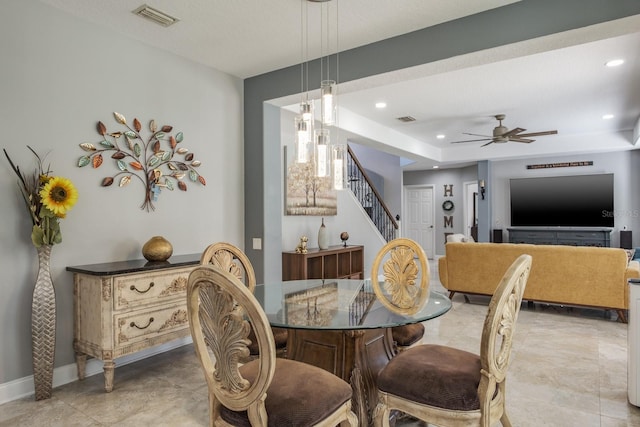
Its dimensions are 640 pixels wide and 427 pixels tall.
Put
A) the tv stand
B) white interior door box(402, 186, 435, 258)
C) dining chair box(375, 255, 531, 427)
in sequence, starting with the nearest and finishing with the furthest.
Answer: dining chair box(375, 255, 531, 427), the tv stand, white interior door box(402, 186, 435, 258)

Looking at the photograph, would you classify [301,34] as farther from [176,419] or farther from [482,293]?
[482,293]

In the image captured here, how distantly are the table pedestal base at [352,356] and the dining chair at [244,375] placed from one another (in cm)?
42

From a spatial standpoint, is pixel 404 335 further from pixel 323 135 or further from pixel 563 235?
pixel 563 235

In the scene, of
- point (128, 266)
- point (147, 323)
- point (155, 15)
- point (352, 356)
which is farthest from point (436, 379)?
point (155, 15)

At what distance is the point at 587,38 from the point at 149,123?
3.34 meters

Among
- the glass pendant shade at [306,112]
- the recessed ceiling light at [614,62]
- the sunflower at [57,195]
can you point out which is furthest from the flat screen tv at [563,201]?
the sunflower at [57,195]

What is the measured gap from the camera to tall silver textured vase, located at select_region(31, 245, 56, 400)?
8.59ft

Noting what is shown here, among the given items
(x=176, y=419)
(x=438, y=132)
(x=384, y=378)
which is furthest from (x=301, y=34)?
(x=438, y=132)

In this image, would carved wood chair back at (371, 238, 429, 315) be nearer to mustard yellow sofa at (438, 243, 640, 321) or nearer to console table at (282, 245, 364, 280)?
console table at (282, 245, 364, 280)

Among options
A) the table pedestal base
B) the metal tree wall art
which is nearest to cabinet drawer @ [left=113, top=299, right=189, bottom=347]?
the metal tree wall art

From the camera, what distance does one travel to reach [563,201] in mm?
Answer: 8500

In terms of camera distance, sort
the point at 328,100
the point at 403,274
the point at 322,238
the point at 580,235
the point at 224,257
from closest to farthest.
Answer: the point at 328,100 < the point at 224,257 < the point at 403,274 < the point at 322,238 < the point at 580,235

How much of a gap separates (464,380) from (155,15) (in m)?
3.04

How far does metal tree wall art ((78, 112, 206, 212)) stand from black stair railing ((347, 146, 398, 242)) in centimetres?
392
